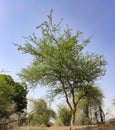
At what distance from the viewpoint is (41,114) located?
44562mm

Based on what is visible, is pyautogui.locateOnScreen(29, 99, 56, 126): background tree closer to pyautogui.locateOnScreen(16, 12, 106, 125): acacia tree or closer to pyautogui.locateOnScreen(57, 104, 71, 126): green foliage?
pyautogui.locateOnScreen(57, 104, 71, 126): green foliage

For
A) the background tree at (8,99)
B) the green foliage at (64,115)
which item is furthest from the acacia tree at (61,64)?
the green foliage at (64,115)

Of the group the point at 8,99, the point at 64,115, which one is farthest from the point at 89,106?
the point at 8,99

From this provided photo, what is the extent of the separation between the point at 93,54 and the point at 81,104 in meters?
11.7

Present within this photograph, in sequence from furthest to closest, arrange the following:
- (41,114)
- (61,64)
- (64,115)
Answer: (41,114), (64,115), (61,64)

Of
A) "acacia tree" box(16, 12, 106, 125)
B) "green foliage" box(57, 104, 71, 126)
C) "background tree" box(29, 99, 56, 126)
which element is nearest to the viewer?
"acacia tree" box(16, 12, 106, 125)

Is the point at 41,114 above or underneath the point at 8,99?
above

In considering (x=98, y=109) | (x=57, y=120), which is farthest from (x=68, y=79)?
(x=57, y=120)

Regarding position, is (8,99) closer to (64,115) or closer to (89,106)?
(89,106)

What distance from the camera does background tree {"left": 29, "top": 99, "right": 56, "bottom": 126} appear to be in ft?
144

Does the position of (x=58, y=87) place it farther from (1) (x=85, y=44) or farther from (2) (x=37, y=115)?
(2) (x=37, y=115)

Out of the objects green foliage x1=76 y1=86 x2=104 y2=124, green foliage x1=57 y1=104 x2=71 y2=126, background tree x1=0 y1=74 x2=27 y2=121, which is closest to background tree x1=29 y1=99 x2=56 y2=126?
background tree x1=0 y1=74 x2=27 y2=121

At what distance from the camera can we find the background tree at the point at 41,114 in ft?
144

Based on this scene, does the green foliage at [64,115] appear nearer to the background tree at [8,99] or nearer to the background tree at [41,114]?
the background tree at [41,114]
